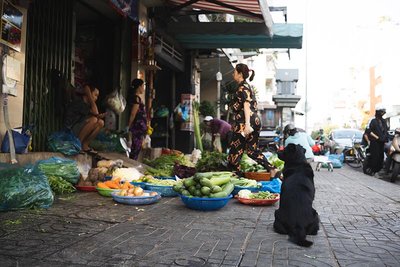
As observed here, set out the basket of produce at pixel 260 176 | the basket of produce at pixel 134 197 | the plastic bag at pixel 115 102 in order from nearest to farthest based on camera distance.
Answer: the basket of produce at pixel 134 197 < the basket of produce at pixel 260 176 < the plastic bag at pixel 115 102

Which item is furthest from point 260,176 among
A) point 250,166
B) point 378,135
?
point 378,135

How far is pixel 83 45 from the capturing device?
29.8 ft

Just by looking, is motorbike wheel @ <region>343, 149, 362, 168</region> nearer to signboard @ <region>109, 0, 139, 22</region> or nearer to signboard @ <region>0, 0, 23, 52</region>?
signboard @ <region>109, 0, 139, 22</region>

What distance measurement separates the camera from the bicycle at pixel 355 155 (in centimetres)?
1426

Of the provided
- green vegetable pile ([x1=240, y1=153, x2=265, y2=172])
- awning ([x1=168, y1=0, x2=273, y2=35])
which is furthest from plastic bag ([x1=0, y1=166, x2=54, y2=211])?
awning ([x1=168, y1=0, x2=273, y2=35])

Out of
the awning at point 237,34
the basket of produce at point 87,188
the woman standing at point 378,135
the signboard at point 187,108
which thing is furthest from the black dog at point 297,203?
the signboard at point 187,108

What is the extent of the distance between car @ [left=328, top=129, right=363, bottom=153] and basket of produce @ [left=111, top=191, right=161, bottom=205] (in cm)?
1424

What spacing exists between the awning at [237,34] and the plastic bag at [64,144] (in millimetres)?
5270

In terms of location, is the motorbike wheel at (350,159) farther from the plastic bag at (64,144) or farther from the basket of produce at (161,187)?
the plastic bag at (64,144)

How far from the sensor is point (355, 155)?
15.3 metres

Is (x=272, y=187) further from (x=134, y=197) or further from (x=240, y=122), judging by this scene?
(x=134, y=197)

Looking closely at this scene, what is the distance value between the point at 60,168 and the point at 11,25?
2.17 meters

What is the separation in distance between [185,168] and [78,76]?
143 inches

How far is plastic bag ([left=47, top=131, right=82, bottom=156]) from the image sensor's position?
6.25 meters
